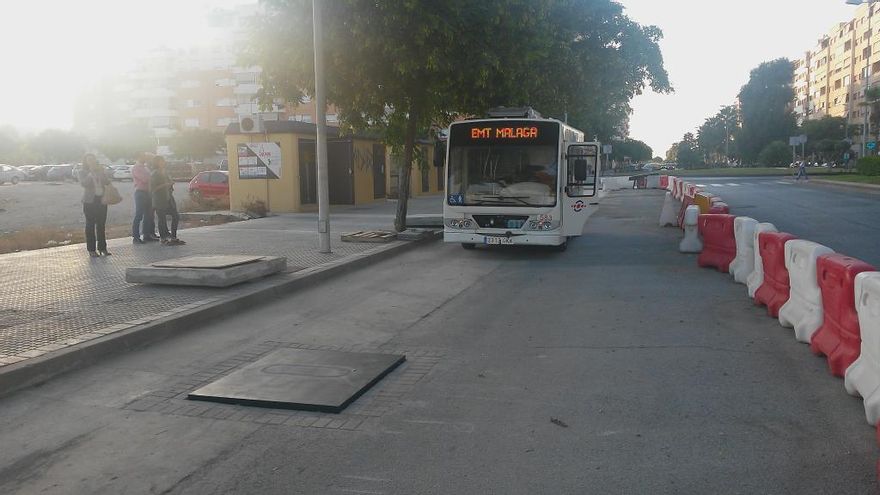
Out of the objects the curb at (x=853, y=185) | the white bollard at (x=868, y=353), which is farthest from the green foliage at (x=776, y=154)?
the white bollard at (x=868, y=353)

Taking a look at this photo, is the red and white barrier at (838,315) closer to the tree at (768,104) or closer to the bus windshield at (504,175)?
the bus windshield at (504,175)

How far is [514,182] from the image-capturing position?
13812 mm

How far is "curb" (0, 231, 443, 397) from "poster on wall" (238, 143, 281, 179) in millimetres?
13616

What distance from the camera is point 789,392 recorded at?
17.5 ft

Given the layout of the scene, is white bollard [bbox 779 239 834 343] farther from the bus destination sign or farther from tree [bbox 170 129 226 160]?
tree [bbox 170 129 226 160]

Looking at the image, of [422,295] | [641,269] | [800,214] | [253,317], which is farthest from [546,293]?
[800,214]

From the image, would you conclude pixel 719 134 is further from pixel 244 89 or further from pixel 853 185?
pixel 853 185

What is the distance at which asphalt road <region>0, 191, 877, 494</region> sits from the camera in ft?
13.1

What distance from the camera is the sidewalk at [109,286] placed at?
23.0 feet

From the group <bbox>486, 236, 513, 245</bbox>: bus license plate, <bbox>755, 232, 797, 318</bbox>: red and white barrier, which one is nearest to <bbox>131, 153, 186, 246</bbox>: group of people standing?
<bbox>486, 236, 513, 245</bbox>: bus license plate

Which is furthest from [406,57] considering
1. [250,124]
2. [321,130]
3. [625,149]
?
[625,149]

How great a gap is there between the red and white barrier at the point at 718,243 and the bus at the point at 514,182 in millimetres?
2664

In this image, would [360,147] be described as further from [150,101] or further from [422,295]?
[150,101]

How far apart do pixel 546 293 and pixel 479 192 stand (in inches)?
175
